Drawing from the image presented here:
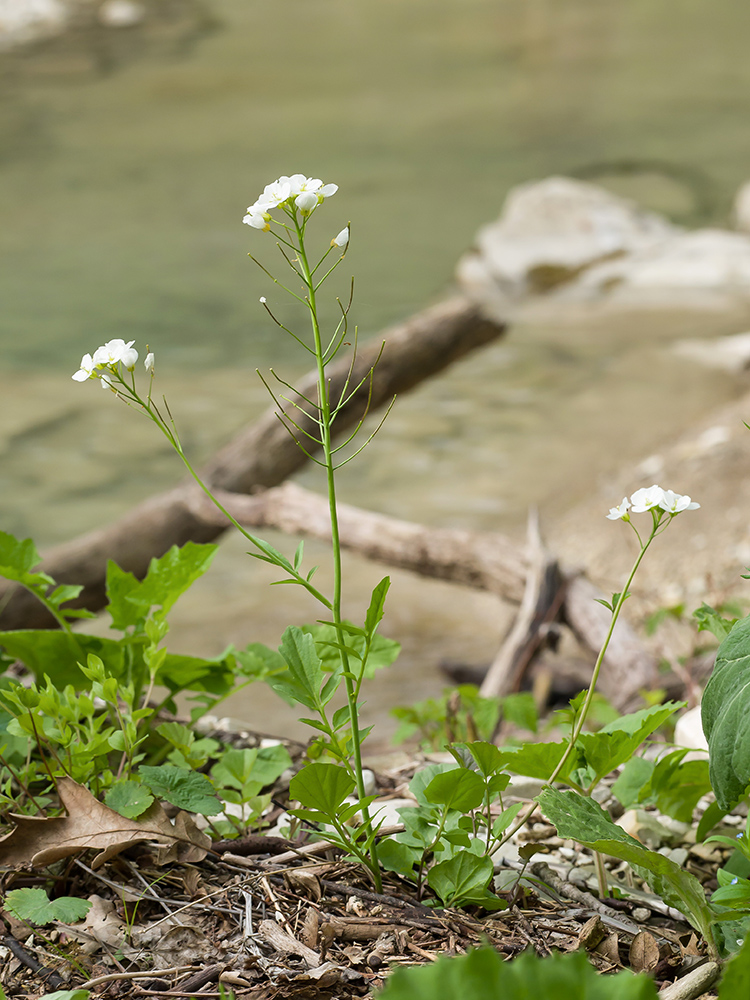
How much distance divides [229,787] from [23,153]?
10062 mm

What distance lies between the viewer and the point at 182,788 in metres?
0.85

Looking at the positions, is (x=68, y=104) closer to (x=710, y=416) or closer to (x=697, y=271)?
(x=697, y=271)

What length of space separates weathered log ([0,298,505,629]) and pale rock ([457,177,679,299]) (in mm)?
4629

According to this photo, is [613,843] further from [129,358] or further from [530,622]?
[530,622]

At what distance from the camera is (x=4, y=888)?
0.81m

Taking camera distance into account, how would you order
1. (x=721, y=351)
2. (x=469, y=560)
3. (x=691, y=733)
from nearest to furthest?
(x=691, y=733) < (x=469, y=560) < (x=721, y=351)

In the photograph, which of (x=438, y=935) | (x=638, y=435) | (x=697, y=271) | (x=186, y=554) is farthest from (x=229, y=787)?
(x=697, y=271)

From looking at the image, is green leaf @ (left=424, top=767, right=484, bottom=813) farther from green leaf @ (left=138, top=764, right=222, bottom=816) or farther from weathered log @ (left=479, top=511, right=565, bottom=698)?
weathered log @ (left=479, top=511, right=565, bottom=698)

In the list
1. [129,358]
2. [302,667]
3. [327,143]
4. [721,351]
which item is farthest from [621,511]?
[327,143]

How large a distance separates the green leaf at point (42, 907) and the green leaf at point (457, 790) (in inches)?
12.5

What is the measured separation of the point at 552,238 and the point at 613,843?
26.2 feet

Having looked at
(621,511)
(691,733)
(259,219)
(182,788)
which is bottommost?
(691,733)

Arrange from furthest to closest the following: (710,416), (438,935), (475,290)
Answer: (475,290) < (710,416) < (438,935)

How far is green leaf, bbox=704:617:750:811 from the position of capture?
63 centimetres
